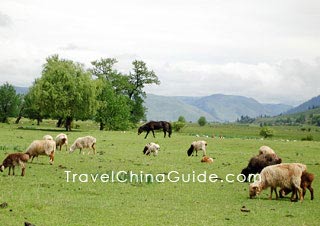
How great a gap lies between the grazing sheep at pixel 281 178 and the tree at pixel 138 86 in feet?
278

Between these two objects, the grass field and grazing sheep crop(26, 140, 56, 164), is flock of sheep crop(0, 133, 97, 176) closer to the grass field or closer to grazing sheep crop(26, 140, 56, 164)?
grazing sheep crop(26, 140, 56, 164)

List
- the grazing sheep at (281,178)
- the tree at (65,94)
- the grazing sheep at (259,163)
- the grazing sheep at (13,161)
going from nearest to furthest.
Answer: the grazing sheep at (281,178) → the grazing sheep at (13,161) → the grazing sheep at (259,163) → the tree at (65,94)

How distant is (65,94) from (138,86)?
39.0 metres

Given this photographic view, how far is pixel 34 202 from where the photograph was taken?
1593cm

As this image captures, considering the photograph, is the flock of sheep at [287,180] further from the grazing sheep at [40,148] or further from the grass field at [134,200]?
the grazing sheep at [40,148]

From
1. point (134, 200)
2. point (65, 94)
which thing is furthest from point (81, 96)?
point (134, 200)

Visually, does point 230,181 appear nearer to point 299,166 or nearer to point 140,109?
point 299,166

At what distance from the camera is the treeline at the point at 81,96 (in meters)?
69.2

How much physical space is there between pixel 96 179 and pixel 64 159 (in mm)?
8032

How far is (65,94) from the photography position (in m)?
68.9

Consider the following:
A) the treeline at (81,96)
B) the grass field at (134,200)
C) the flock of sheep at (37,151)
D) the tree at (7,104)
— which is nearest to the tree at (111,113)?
the treeline at (81,96)

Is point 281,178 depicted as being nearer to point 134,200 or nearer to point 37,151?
point 134,200

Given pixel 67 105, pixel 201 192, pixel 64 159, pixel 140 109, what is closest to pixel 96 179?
pixel 201 192

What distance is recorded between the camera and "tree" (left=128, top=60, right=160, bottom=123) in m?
104
